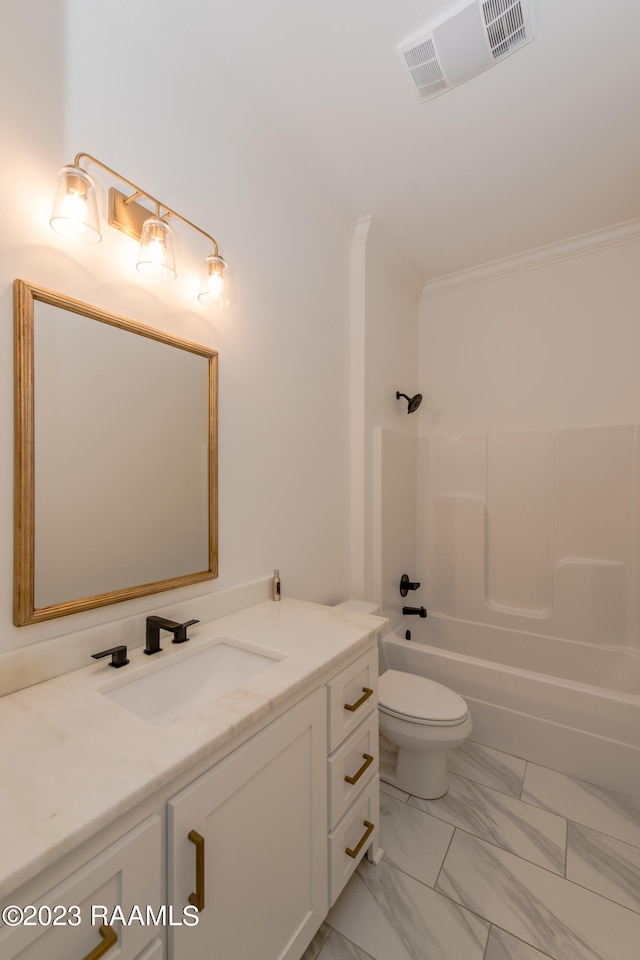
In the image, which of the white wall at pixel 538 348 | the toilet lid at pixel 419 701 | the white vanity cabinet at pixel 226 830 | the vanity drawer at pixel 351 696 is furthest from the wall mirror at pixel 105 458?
the white wall at pixel 538 348

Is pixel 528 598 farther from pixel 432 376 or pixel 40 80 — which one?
pixel 40 80

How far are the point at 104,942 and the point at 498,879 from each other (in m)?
1.38

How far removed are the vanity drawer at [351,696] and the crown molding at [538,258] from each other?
2482mm

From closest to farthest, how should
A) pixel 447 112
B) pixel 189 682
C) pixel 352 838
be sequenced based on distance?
pixel 189 682
pixel 352 838
pixel 447 112

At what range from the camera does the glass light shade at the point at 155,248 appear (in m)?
1.14

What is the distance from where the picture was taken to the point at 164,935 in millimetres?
699

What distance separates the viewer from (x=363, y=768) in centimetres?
130

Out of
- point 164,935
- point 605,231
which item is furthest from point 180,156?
point 605,231

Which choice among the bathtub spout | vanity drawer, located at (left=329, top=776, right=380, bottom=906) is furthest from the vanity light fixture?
the bathtub spout

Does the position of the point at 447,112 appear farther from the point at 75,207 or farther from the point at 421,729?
the point at 421,729

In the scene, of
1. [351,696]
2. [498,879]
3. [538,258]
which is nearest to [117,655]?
[351,696]

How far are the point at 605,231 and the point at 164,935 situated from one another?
10.7ft

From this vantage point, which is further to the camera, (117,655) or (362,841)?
(362,841)

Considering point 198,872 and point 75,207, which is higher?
point 75,207
